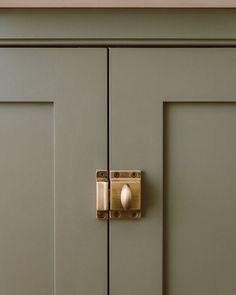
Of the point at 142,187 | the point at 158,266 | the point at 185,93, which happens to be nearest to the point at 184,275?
the point at 158,266

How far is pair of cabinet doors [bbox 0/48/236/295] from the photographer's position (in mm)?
521

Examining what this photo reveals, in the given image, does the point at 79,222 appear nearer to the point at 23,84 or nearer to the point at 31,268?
the point at 31,268

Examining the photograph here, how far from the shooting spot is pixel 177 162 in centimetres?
53

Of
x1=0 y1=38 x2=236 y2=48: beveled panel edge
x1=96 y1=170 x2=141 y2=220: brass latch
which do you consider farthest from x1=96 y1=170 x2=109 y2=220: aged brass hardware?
x1=0 y1=38 x2=236 y2=48: beveled panel edge

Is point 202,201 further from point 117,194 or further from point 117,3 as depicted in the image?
point 117,3

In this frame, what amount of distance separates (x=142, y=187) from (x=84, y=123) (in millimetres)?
125

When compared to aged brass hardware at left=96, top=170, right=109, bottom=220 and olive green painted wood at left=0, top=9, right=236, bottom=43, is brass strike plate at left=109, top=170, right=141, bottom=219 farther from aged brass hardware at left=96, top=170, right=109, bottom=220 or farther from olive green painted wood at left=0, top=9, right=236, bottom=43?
olive green painted wood at left=0, top=9, right=236, bottom=43

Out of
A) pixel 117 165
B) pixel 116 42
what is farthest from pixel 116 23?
pixel 117 165

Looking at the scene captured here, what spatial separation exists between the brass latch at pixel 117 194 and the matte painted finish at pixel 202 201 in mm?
47

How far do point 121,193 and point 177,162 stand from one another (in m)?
0.09

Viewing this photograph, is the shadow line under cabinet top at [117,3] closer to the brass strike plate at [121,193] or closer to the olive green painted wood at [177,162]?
the olive green painted wood at [177,162]

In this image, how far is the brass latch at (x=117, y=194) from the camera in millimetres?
518

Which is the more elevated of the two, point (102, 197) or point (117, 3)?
point (117, 3)

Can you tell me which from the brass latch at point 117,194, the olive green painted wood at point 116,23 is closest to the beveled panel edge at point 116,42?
the olive green painted wood at point 116,23
